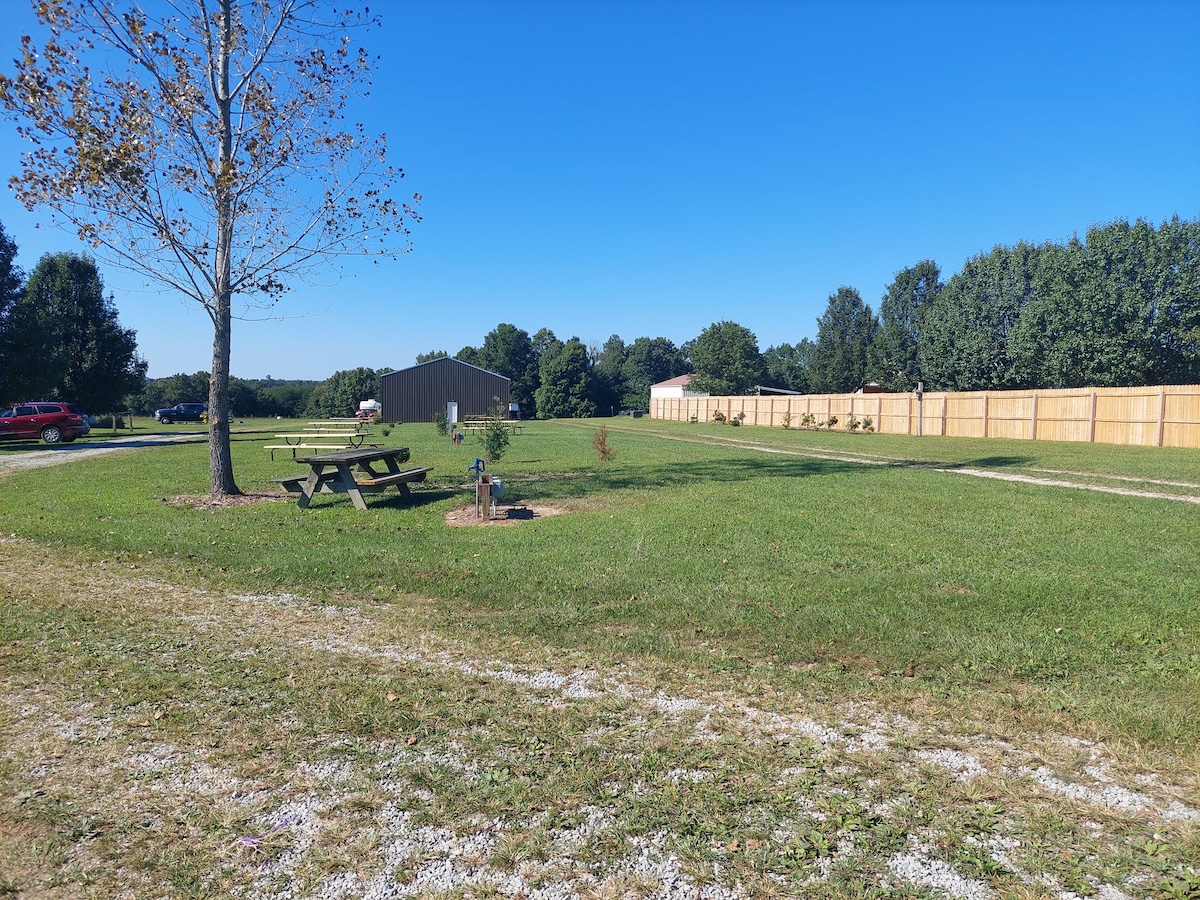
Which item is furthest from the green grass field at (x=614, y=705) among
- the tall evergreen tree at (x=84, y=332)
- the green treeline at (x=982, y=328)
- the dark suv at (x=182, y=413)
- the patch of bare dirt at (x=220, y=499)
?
the dark suv at (x=182, y=413)

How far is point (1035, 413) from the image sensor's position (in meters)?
29.9

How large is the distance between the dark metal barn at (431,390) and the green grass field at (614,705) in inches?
2030

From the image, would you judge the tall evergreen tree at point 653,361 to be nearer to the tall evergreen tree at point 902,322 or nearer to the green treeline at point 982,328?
the green treeline at point 982,328

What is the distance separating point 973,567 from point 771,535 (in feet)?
7.34

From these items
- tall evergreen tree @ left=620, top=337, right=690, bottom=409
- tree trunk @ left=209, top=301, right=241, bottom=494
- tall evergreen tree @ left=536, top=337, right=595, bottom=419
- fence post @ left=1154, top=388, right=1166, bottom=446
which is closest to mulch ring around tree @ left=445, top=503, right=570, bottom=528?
tree trunk @ left=209, top=301, right=241, bottom=494

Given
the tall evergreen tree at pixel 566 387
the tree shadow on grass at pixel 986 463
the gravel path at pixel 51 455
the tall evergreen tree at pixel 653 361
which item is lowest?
the gravel path at pixel 51 455

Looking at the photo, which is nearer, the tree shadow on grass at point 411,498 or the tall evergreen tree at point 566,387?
the tree shadow on grass at point 411,498

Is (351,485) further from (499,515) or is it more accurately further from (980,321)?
(980,321)

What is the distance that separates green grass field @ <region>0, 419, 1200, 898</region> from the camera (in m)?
2.52

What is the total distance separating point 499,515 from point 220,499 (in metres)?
5.08

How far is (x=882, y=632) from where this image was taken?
5.02 metres

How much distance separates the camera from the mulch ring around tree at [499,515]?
9.48 m

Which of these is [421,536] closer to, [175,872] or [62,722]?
[62,722]

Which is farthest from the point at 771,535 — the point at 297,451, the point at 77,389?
the point at 77,389
